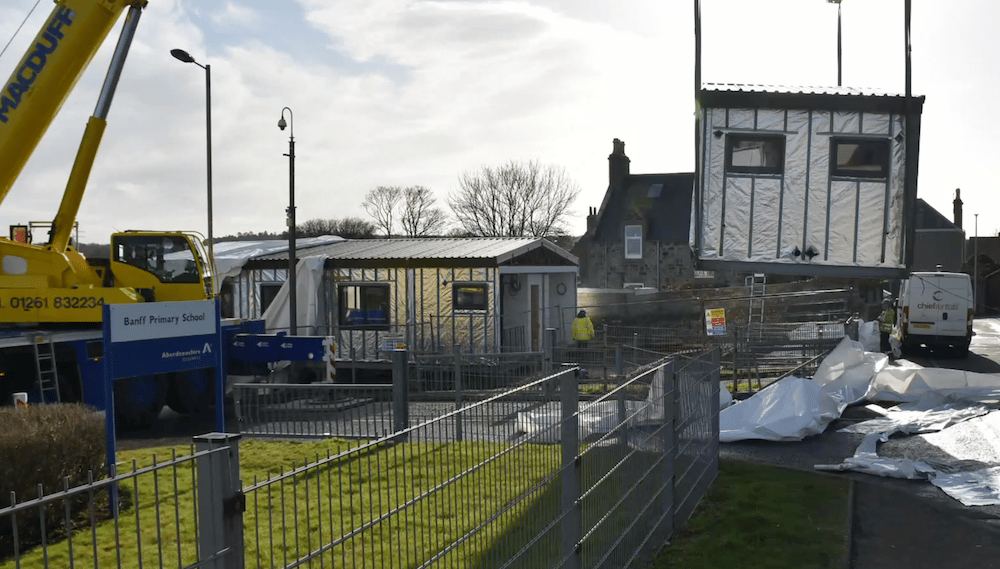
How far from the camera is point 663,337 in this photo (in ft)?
65.1

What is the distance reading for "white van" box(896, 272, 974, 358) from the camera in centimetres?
2688

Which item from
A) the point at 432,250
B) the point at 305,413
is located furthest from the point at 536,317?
the point at 305,413

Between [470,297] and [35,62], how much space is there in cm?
1261

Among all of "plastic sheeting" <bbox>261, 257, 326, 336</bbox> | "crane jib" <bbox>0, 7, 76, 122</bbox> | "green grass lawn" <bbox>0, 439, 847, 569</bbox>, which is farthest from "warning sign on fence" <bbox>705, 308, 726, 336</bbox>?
"crane jib" <bbox>0, 7, 76, 122</bbox>

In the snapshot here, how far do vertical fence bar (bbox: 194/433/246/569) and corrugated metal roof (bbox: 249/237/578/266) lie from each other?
841 inches

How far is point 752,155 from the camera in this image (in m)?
15.4

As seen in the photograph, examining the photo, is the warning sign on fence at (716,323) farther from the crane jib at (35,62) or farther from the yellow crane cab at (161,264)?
the crane jib at (35,62)

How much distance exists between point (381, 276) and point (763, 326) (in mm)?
10515

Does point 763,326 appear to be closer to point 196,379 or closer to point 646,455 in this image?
point 196,379

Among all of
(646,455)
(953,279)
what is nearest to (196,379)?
(646,455)

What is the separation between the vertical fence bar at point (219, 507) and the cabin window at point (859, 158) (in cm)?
1406

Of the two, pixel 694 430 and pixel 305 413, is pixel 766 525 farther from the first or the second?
pixel 305 413

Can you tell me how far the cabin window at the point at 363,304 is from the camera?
1003 inches

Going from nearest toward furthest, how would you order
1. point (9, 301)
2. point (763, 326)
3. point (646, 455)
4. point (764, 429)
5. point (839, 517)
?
point (646, 455) < point (839, 517) < point (764, 429) < point (9, 301) < point (763, 326)
